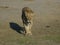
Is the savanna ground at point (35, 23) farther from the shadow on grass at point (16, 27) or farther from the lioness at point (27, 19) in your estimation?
the lioness at point (27, 19)

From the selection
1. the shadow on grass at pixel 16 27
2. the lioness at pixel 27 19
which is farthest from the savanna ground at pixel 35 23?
the lioness at pixel 27 19

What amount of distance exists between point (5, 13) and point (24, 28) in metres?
3.82

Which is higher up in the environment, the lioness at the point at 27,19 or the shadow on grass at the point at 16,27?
the lioness at the point at 27,19

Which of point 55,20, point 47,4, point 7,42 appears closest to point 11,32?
point 7,42

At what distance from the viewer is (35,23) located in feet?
43.5

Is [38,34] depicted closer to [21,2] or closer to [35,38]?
[35,38]

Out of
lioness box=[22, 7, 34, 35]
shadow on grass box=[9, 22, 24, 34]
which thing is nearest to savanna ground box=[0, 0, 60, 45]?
shadow on grass box=[9, 22, 24, 34]

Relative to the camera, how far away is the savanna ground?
10750 millimetres

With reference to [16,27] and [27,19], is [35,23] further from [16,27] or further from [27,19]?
[27,19]

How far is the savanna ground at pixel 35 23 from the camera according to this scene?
10.8m

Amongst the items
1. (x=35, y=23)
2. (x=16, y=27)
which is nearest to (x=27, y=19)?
(x=16, y=27)

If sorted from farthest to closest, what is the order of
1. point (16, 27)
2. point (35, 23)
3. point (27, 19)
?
point (35, 23) → point (16, 27) → point (27, 19)

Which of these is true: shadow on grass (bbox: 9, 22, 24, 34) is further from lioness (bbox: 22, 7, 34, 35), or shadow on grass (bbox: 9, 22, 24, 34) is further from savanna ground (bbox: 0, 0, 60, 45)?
lioness (bbox: 22, 7, 34, 35)

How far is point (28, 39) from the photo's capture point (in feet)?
35.6
